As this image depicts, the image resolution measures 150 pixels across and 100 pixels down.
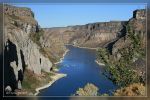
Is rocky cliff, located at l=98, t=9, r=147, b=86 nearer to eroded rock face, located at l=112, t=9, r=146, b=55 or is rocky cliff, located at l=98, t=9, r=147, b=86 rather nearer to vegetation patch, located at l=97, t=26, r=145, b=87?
vegetation patch, located at l=97, t=26, r=145, b=87

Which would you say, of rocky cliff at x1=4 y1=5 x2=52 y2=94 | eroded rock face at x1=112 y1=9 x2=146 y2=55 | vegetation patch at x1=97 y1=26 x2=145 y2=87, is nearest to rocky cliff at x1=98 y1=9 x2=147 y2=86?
vegetation patch at x1=97 y1=26 x2=145 y2=87

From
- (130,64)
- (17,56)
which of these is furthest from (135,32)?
(17,56)

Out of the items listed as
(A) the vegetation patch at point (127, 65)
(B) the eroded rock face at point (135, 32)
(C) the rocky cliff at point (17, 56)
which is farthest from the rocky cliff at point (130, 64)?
(C) the rocky cliff at point (17, 56)

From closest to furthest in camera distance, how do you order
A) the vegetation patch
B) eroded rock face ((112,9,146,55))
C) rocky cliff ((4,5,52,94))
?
the vegetation patch → eroded rock face ((112,9,146,55)) → rocky cliff ((4,5,52,94))

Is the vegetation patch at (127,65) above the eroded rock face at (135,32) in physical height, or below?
below

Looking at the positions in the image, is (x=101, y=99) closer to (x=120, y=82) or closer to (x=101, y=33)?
(x=120, y=82)

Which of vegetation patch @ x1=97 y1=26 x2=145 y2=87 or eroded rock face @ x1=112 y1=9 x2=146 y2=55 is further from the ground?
eroded rock face @ x1=112 y1=9 x2=146 y2=55

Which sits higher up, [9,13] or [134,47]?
[9,13]

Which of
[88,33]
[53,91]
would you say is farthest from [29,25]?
[88,33]

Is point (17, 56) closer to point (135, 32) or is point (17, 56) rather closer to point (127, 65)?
point (135, 32)

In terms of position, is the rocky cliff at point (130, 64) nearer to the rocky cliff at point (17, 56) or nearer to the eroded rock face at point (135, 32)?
the eroded rock face at point (135, 32)

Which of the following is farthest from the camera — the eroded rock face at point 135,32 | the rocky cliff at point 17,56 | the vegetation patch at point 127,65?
the rocky cliff at point 17,56
